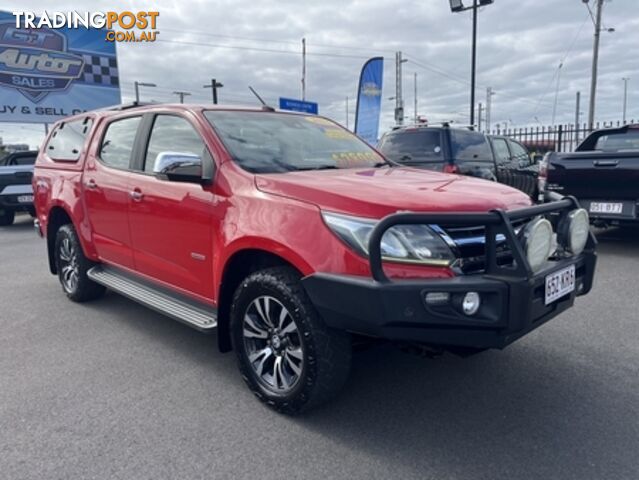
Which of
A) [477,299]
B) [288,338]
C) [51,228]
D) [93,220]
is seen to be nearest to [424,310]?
[477,299]

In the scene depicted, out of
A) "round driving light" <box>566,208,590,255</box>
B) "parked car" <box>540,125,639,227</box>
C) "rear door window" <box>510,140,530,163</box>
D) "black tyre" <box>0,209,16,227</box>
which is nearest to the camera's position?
"round driving light" <box>566,208,590,255</box>

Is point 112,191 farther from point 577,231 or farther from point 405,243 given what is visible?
point 577,231

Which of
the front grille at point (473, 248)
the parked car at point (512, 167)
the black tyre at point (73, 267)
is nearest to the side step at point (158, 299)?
the black tyre at point (73, 267)

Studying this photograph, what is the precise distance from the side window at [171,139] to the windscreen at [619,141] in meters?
5.80

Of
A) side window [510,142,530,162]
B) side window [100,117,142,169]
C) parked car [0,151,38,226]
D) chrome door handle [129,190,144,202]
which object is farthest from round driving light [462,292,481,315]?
parked car [0,151,38,226]

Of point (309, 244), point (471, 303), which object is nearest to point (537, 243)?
point (471, 303)

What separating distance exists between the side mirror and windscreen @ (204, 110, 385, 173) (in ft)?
0.76

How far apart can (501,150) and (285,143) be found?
8232mm

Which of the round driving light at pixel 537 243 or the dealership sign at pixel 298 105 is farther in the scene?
the dealership sign at pixel 298 105

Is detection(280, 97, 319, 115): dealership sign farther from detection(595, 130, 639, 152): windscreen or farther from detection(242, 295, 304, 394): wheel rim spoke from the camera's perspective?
detection(242, 295, 304, 394): wheel rim spoke

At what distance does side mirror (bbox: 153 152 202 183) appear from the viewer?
303 centimetres

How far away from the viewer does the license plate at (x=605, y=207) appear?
6.22 metres

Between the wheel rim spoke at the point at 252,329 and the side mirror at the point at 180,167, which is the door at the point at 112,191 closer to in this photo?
the side mirror at the point at 180,167

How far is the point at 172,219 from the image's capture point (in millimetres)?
3361
